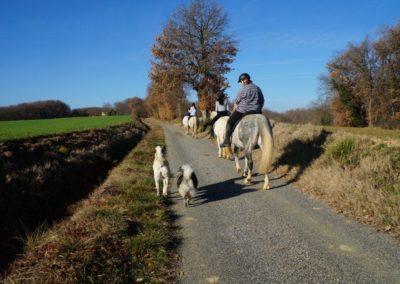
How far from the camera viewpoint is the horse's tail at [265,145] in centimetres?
882

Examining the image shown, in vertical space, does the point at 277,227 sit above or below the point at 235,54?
below

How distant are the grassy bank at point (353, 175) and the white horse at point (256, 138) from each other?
1181mm

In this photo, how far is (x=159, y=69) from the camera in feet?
109

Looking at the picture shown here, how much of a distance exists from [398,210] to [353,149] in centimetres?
435

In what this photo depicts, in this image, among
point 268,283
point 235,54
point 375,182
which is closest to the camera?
point 268,283

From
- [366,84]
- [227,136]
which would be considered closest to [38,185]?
[227,136]

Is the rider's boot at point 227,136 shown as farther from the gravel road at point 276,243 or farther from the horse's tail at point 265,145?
the gravel road at point 276,243

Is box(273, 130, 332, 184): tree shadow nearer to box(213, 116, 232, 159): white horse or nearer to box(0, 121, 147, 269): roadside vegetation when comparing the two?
box(213, 116, 232, 159): white horse

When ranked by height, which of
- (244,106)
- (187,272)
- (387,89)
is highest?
(387,89)

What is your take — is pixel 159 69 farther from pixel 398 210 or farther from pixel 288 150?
pixel 398 210

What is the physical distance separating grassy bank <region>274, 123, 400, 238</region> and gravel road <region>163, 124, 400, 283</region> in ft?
1.28

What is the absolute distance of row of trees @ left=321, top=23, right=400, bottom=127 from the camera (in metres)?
43.3

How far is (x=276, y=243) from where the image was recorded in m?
5.51

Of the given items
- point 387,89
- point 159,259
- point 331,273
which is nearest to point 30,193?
point 159,259
